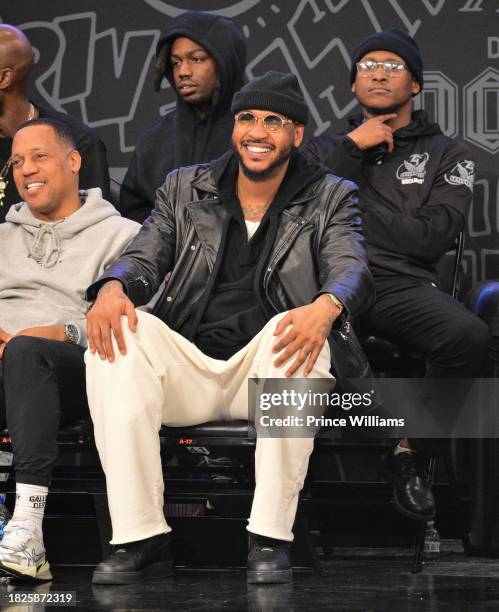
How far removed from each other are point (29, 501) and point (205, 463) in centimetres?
89

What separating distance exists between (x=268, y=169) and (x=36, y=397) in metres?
0.99

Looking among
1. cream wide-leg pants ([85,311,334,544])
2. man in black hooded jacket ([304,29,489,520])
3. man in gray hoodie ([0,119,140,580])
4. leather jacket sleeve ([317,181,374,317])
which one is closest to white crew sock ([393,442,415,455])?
man in black hooded jacket ([304,29,489,520])

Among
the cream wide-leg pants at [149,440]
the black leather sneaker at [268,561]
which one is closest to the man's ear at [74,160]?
the cream wide-leg pants at [149,440]

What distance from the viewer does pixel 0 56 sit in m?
4.49

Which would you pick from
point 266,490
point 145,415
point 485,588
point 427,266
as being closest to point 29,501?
point 145,415

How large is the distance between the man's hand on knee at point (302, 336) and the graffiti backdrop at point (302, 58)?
1.87m

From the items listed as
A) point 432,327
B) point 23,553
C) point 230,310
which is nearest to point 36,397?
point 23,553

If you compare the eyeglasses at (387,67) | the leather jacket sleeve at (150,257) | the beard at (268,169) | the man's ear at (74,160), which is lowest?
the leather jacket sleeve at (150,257)

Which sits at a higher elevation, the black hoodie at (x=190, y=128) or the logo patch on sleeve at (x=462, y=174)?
the black hoodie at (x=190, y=128)

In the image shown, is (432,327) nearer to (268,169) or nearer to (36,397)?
(268,169)

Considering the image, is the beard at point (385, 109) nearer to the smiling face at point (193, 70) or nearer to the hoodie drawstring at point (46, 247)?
the smiling face at point (193, 70)

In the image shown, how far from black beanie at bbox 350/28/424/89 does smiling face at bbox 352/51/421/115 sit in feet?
0.06

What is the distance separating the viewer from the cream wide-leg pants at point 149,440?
3033mm

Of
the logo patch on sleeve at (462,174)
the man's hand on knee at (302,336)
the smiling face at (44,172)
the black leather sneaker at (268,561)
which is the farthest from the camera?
the logo patch on sleeve at (462,174)
